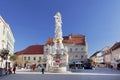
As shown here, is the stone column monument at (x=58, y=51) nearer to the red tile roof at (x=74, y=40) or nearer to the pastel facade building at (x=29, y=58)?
the red tile roof at (x=74, y=40)

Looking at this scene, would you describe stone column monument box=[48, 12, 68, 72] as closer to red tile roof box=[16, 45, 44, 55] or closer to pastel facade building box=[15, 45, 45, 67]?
pastel facade building box=[15, 45, 45, 67]

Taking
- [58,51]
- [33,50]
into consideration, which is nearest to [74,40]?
[33,50]

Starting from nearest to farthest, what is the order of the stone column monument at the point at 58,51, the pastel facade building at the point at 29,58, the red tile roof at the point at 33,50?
1. the stone column monument at the point at 58,51
2. the pastel facade building at the point at 29,58
3. the red tile roof at the point at 33,50

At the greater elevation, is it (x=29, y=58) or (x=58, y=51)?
(x=29, y=58)

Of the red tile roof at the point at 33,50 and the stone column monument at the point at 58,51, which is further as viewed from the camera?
the red tile roof at the point at 33,50

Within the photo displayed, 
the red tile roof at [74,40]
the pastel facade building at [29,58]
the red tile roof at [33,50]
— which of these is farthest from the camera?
the red tile roof at [33,50]

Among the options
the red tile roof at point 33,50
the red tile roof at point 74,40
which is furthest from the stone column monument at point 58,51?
the red tile roof at point 33,50

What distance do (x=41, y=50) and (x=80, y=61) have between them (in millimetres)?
15641

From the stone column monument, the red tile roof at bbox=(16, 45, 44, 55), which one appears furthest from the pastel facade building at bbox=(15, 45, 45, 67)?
the stone column monument

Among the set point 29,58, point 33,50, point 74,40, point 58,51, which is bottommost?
point 58,51

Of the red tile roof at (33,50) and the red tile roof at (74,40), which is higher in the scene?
the red tile roof at (74,40)

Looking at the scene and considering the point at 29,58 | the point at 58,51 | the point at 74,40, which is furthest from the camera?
the point at 29,58

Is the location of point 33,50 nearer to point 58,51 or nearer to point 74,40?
point 74,40

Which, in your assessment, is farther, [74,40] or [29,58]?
[29,58]
